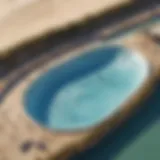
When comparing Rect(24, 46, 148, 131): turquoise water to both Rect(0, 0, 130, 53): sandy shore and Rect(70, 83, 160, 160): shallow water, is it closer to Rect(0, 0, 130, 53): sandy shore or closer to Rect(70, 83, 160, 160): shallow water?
Rect(70, 83, 160, 160): shallow water

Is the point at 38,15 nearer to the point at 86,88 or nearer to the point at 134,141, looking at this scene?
the point at 86,88

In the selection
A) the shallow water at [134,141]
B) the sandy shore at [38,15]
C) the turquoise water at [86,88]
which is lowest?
the shallow water at [134,141]

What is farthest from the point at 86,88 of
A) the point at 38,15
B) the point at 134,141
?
the point at 38,15

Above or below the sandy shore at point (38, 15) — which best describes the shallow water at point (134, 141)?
below

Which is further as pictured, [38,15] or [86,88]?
[38,15]

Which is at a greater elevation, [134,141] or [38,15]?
[38,15]

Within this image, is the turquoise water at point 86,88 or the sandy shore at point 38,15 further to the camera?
the sandy shore at point 38,15

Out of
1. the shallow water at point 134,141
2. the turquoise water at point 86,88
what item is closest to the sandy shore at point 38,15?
the turquoise water at point 86,88

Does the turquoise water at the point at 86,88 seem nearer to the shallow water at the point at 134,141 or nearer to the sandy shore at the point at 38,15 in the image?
the shallow water at the point at 134,141

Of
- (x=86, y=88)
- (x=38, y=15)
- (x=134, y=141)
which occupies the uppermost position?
(x=38, y=15)
